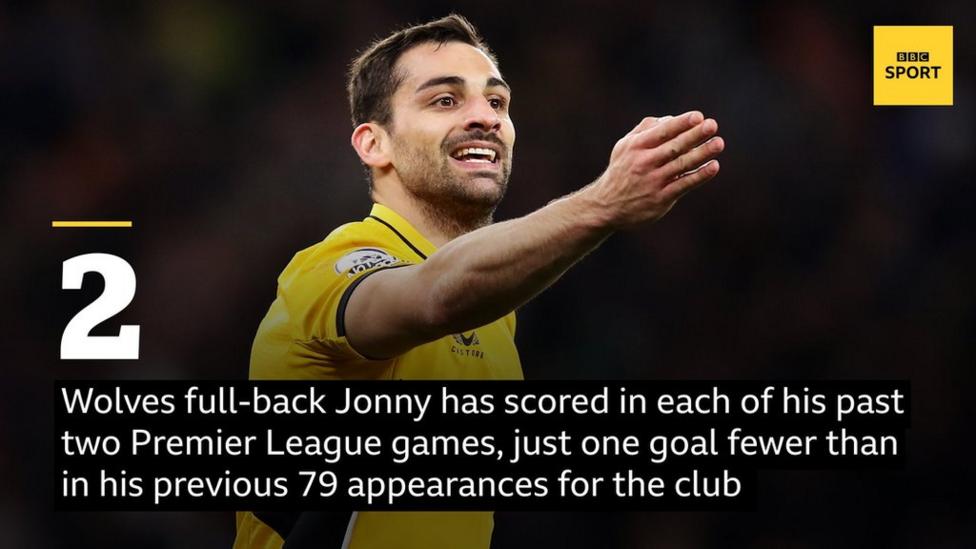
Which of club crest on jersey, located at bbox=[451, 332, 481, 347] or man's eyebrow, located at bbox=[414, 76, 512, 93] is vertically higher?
man's eyebrow, located at bbox=[414, 76, 512, 93]

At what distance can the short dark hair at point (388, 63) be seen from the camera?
3719 millimetres

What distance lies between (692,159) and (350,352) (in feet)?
3.40

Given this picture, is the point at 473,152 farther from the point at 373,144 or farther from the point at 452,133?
the point at 373,144

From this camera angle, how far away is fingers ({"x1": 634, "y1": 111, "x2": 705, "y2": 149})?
221 centimetres

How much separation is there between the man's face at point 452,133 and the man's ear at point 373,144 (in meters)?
0.04

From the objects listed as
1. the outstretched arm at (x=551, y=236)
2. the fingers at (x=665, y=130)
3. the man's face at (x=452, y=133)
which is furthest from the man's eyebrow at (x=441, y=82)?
the fingers at (x=665, y=130)

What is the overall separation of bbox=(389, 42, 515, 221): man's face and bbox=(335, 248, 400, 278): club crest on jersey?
601 millimetres

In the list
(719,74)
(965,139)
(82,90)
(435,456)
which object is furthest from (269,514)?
(965,139)

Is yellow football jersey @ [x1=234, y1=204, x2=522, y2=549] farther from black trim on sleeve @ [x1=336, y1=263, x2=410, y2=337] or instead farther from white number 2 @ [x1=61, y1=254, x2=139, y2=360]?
white number 2 @ [x1=61, y1=254, x2=139, y2=360]

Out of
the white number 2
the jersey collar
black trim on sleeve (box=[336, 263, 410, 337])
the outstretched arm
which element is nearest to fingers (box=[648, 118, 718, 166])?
the outstretched arm

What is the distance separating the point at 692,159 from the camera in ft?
7.33

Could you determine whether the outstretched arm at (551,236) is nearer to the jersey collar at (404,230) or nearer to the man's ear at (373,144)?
the jersey collar at (404,230)

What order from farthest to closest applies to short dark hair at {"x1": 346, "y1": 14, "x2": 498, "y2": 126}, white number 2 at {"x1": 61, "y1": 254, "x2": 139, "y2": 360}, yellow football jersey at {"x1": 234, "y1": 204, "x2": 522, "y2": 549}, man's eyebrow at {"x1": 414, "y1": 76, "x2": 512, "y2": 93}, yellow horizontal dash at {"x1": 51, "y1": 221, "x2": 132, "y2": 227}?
yellow horizontal dash at {"x1": 51, "y1": 221, "x2": 132, "y2": 227} < white number 2 at {"x1": 61, "y1": 254, "x2": 139, "y2": 360} < short dark hair at {"x1": 346, "y1": 14, "x2": 498, "y2": 126} < man's eyebrow at {"x1": 414, "y1": 76, "x2": 512, "y2": 93} < yellow football jersey at {"x1": 234, "y1": 204, "x2": 522, "y2": 549}

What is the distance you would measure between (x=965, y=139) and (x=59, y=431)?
507 cm
